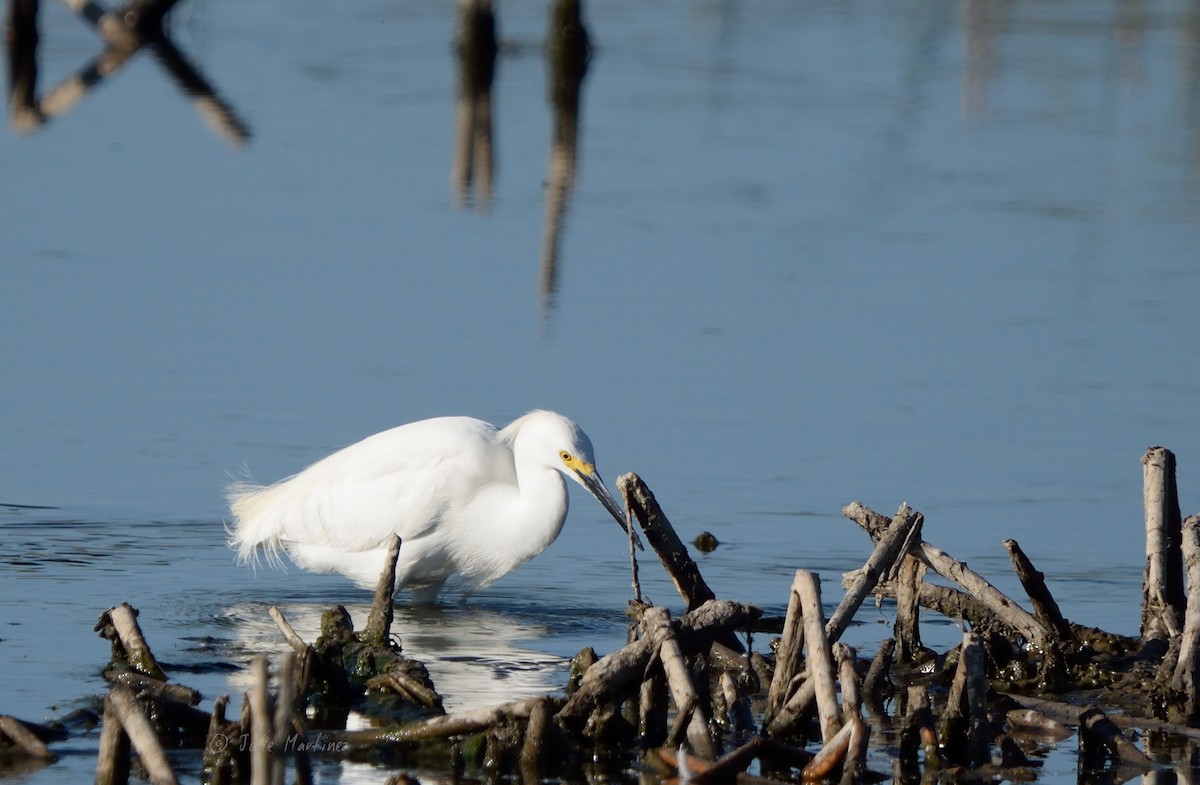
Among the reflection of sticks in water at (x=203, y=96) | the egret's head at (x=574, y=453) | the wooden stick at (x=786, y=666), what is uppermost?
the reflection of sticks in water at (x=203, y=96)

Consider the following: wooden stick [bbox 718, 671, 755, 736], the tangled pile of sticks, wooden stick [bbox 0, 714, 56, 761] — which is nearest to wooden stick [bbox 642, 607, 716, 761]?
the tangled pile of sticks

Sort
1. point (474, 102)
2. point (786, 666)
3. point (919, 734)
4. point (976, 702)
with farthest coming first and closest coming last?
point (474, 102), point (786, 666), point (919, 734), point (976, 702)

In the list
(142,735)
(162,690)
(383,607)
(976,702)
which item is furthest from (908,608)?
(142,735)

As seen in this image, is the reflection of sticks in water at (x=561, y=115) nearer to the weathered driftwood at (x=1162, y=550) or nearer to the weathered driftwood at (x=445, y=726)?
the weathered driftwood at (x=1162, y=550)

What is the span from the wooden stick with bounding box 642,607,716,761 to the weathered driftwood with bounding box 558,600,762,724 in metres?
0.07

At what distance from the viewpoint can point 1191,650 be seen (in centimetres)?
615

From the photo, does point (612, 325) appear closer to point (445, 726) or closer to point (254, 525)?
point (254, 525)

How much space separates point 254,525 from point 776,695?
3.38 m

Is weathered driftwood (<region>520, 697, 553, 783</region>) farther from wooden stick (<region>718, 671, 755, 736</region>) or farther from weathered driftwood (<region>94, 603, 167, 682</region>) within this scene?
weathered driftwood (<region>94, 603, 167, 682</region>)

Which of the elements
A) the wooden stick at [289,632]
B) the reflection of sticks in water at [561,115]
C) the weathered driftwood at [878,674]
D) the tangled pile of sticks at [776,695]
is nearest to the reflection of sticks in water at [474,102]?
the reflection of sticks in water at [561,115]

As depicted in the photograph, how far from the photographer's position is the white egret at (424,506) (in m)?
8.62

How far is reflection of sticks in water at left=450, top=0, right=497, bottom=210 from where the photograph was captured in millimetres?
16500

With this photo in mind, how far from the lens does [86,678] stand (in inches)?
266

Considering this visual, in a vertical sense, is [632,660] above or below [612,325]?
below
